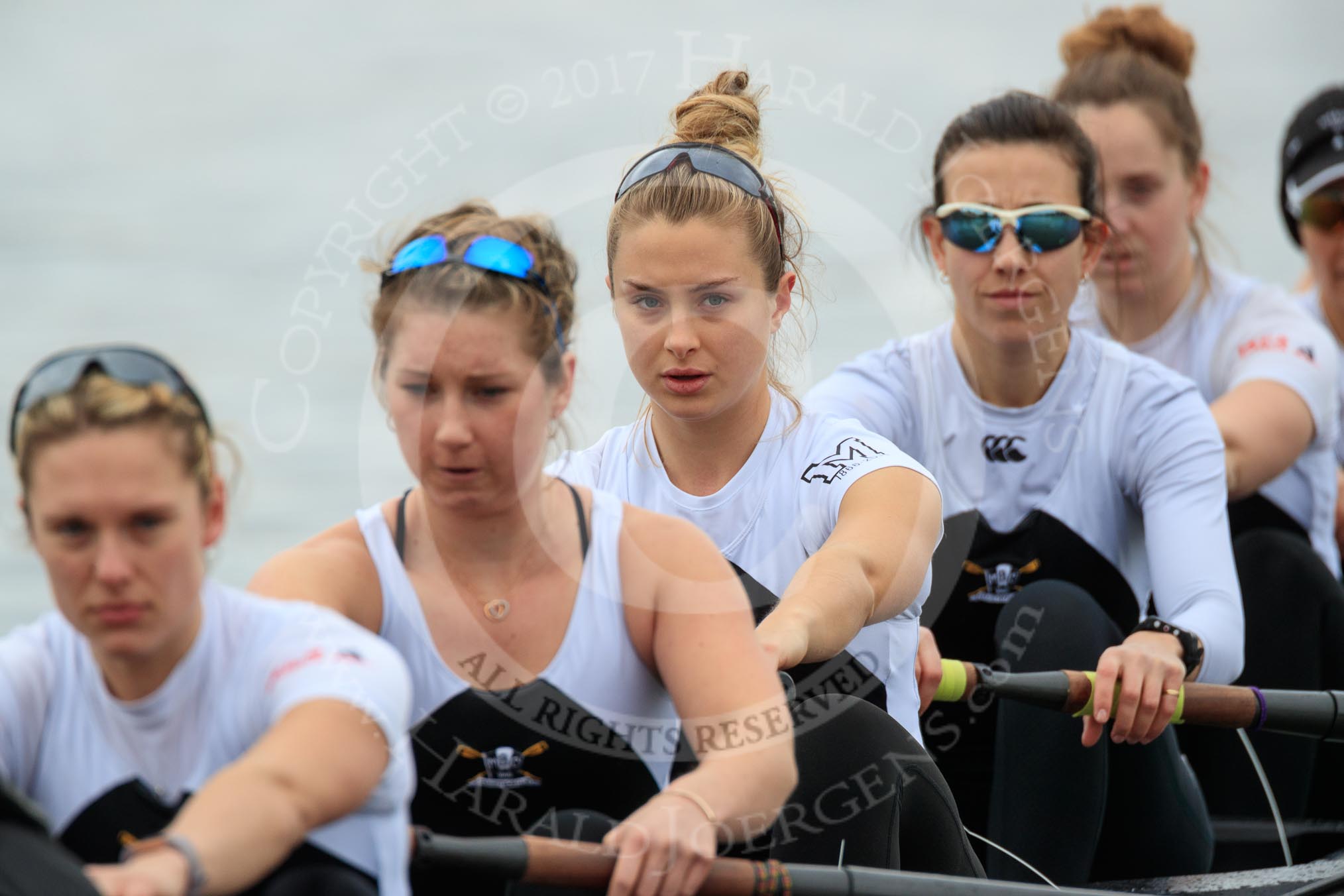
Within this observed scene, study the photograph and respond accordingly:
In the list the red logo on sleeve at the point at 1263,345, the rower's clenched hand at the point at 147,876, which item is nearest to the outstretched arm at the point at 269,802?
the rower's clenched hand at the point at 147,876

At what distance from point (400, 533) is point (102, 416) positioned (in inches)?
17.5

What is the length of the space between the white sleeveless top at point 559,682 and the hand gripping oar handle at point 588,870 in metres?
0.11

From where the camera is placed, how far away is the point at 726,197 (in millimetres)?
2141

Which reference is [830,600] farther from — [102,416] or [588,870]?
[102,416]

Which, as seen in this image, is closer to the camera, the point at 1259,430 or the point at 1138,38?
the point at 1259,430

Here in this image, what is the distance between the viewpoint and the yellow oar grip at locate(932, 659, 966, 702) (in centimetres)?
228

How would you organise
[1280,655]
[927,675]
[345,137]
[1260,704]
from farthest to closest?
[345,137], [1280,655], [1260,704], [927,675]

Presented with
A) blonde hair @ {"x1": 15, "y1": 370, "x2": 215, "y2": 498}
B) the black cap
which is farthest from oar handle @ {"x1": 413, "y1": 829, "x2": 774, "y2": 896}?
the black cap

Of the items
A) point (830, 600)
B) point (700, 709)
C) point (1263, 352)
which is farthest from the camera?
point (1263, 352)

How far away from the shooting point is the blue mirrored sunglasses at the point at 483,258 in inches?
65.3

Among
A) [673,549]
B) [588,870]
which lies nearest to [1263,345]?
[673,549]

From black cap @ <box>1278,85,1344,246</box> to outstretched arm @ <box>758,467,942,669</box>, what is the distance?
6.57 feet

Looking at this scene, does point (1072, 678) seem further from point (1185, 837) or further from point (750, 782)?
point (750, 782)

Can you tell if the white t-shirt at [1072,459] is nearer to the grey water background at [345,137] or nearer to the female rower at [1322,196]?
the grey water background at [345,137]
